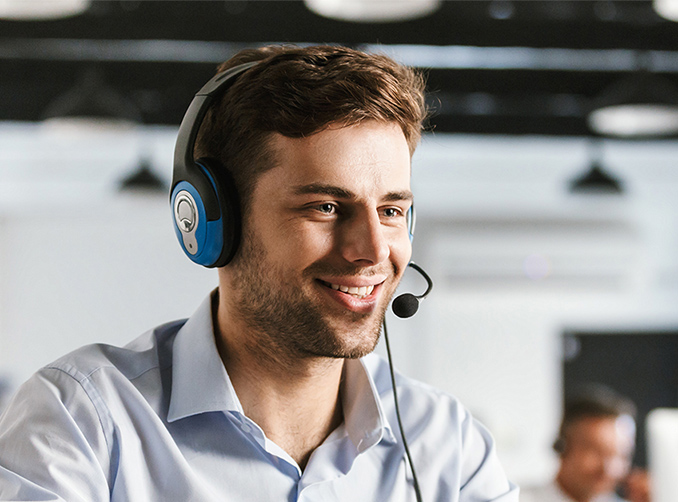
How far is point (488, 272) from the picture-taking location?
675 centimetres

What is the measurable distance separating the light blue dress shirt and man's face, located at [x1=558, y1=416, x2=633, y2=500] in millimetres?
2352

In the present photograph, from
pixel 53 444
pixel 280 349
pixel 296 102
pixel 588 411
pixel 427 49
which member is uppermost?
pixel 427 49

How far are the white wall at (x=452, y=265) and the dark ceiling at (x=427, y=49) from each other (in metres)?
1.35

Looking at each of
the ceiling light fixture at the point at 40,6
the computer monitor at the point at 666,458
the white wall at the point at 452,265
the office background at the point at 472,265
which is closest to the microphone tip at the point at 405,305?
the computer monitor at the point at 666,458

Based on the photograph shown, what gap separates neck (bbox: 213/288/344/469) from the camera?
1.25 metres

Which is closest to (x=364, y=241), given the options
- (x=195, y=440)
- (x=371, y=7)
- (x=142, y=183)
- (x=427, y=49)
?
(x=195, y=440)

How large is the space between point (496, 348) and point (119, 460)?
592cm

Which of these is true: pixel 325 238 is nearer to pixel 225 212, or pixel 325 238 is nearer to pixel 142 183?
pixel 225 212

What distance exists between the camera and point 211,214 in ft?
3.93

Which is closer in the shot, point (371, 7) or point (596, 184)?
point (371, 7)

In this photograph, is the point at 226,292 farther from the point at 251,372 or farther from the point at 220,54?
the point at 220,54

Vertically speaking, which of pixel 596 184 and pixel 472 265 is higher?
pixel 596 184

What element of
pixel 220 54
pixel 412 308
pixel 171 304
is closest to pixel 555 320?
pixel 171 304

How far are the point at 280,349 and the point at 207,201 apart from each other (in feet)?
0.84
